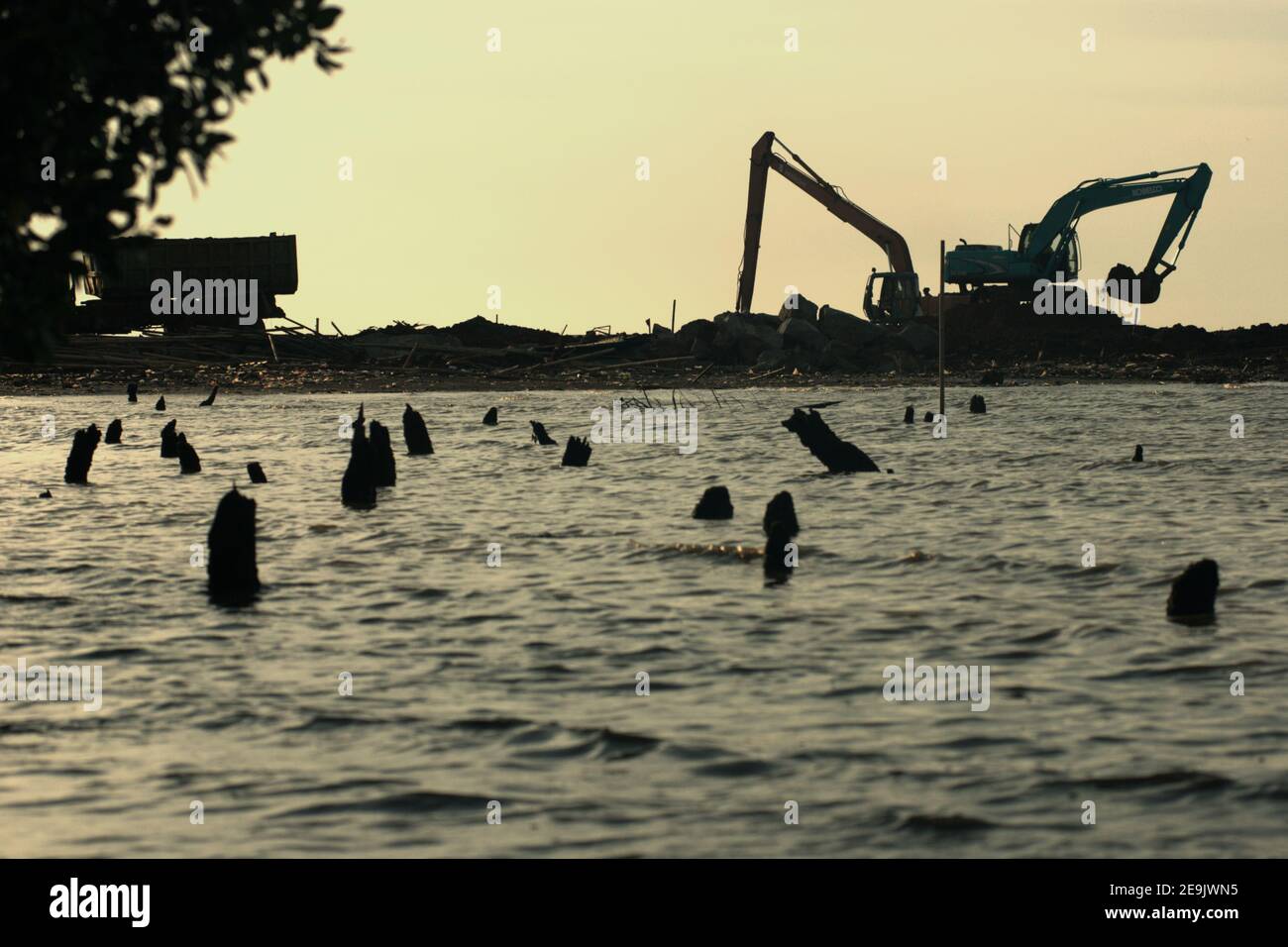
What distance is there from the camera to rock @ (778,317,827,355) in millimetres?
72250

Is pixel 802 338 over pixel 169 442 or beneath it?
over

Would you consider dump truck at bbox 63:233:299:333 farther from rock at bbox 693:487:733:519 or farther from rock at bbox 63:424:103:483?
rock at bbox 693:487:733:519

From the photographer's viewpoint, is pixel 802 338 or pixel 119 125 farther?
pixel 802 338

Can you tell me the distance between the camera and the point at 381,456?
1094 inches

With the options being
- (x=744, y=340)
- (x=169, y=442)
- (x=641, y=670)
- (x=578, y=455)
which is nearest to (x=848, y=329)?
(x=744, y=340)

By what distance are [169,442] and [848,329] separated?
44654mm

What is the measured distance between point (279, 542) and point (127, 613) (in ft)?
17.6

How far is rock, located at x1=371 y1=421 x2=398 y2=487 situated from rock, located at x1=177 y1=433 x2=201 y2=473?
4.29 metres

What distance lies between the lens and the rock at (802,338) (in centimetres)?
7225

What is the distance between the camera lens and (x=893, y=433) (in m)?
43.6

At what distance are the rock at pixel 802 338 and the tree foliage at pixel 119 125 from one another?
63.5m

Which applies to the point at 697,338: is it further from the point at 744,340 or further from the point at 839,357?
the point at 839,357

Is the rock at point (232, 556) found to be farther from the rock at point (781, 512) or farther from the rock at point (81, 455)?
the rock at point (81, 455)

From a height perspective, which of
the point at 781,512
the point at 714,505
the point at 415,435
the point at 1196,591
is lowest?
the point at 1196,591
